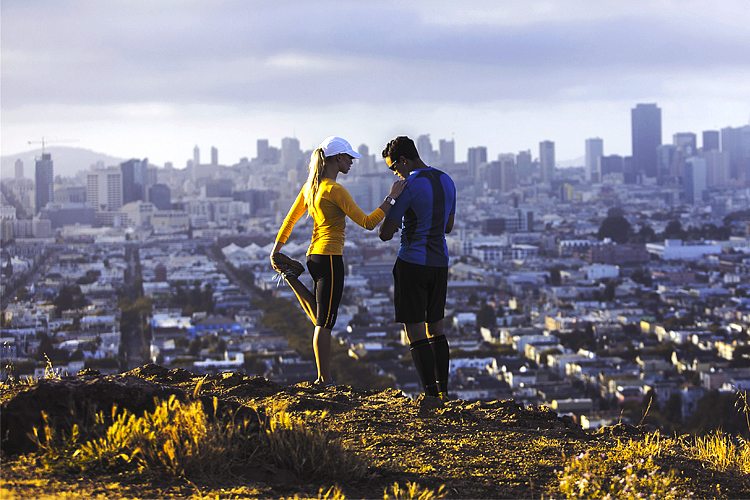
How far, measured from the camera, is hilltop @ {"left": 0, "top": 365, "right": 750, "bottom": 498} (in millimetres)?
3537

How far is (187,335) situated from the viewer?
32.2 metres

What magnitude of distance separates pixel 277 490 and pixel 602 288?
47155mm

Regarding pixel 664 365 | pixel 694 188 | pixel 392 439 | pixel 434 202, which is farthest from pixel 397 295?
pixel 694 188

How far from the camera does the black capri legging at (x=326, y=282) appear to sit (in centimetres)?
532

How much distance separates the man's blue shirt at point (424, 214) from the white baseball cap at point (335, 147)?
355mm

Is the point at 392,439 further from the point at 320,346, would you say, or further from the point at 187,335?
the point at 187,335

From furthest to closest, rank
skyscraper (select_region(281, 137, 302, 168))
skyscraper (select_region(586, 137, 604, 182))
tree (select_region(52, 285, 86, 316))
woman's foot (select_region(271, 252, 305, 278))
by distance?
1. skyscraper (select_region(586, 137, 604, 182))
2. skyscraper (select_region(281, 137, 302, 168))
3. tree (select_region(52, 285, 86, 316))
4. woman's foot (select_region(271, 252, 305, 278))

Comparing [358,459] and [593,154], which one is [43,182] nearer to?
[358,459]

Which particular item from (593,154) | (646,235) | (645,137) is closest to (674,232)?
(646,235)

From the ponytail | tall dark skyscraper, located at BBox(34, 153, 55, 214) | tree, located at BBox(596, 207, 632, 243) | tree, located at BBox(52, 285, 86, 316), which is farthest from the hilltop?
tree, located at BBox(596, 207, 632, 243)

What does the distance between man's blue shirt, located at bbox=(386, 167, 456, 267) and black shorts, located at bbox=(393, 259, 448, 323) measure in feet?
0.09

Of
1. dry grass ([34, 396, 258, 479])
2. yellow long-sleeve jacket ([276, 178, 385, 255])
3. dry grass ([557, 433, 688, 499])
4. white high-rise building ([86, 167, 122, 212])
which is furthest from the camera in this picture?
white high-rise building ([86, 167, 122, 212])

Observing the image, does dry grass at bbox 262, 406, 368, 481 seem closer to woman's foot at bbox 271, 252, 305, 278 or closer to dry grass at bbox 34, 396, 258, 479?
dry grass at bbox 34, 396, 258, 479

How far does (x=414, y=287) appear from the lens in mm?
5102
